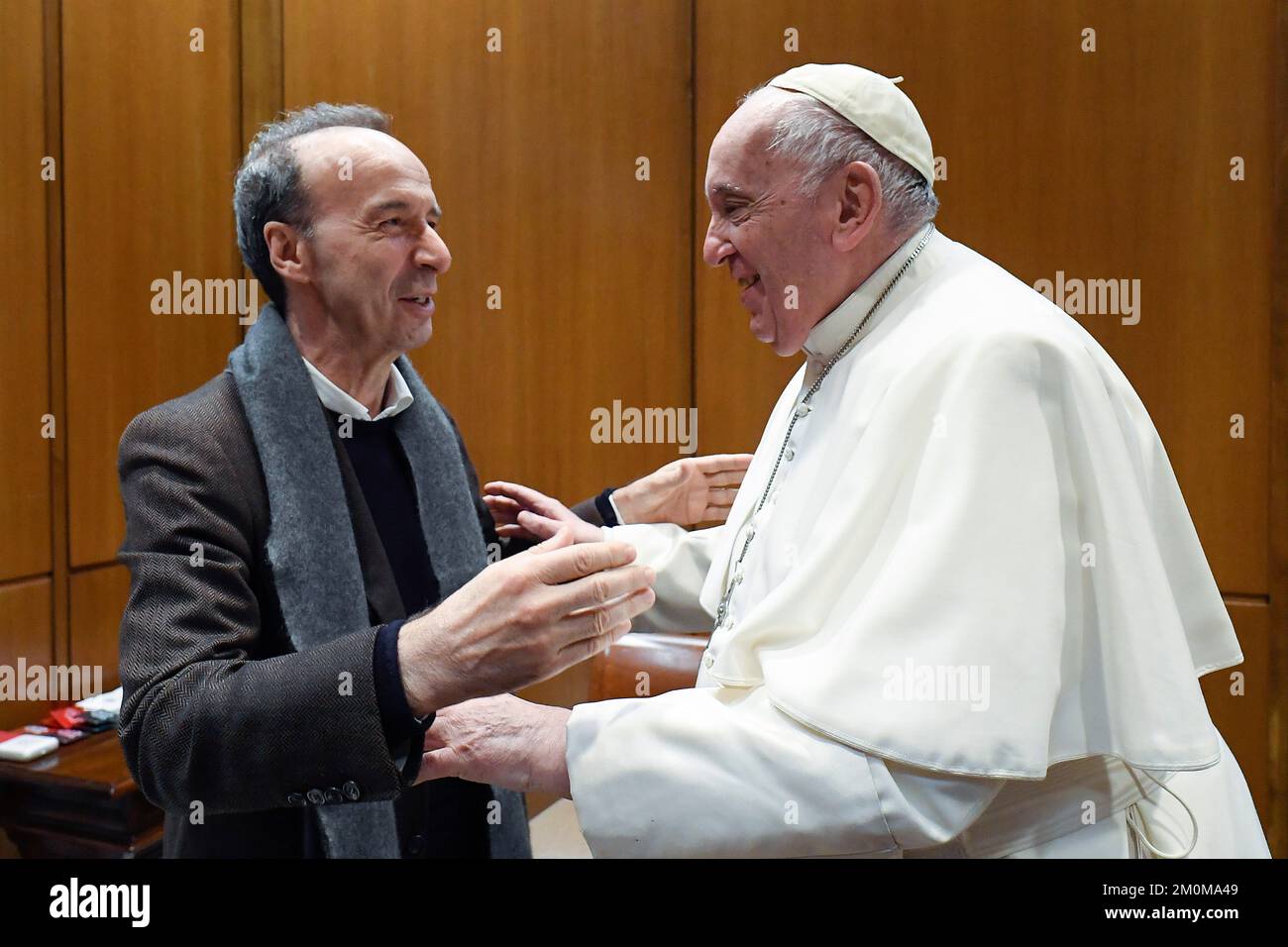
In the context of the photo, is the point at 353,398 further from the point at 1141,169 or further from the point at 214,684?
the point at 1141,169

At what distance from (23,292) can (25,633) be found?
3.42 ft

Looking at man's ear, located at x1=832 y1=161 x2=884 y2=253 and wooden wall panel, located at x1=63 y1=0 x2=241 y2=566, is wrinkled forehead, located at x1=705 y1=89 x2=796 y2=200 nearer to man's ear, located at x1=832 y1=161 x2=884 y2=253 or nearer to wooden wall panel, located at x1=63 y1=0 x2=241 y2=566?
man's ear, located at x1=832 y1=161 x2=884 y2=253

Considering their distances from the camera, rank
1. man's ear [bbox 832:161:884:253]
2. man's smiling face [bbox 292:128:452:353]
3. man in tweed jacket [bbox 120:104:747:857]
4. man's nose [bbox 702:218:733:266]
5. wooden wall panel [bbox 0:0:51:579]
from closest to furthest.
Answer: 1. man in tweed jacket [bbox 120:104:747:857]
2. man's ear [bbox 832:161:884:253]
3. man's nose [bbox 702:218:733:266]
4. man's smiling face [bbox 292:128:452:353]
5. wooden wall panel [bbox 0:0:51:579]

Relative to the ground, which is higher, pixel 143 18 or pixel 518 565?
pixel 143 18

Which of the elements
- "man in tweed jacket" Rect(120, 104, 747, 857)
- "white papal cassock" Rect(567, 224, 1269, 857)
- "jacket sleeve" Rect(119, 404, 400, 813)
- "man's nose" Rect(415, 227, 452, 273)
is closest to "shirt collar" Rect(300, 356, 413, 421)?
"man in tweed jacket" Rect(120, 104, 747, 857)

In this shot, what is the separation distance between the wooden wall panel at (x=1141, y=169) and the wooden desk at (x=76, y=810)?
3.06 m

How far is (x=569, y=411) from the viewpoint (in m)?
3.90

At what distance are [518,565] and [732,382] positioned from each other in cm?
249

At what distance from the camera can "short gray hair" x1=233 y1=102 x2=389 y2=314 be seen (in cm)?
190

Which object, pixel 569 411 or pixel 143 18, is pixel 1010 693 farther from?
pixel 143 18

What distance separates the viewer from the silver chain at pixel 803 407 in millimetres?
1592

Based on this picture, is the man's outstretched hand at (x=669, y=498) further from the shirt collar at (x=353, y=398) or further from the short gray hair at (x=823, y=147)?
the short gray hair at (x=823, y=147)
